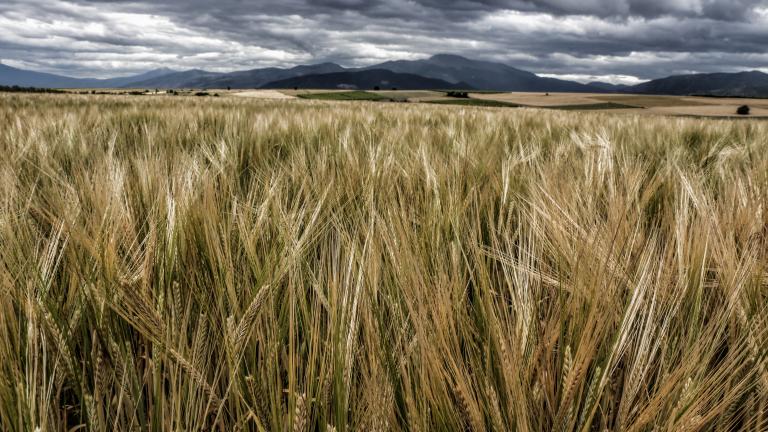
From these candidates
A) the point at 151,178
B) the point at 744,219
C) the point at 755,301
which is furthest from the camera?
the point at 151,178

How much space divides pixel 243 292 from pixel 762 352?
26.7 inches

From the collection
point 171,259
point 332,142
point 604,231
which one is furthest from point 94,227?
point 332,142

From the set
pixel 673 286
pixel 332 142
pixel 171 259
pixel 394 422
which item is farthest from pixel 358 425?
pixel 332 142

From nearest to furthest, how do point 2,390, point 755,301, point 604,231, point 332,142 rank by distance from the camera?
1. point 2,390
2. point 755,301
3. point 604,231
4. point 332,142

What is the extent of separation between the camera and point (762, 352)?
53 cm

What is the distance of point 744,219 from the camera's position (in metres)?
0.91

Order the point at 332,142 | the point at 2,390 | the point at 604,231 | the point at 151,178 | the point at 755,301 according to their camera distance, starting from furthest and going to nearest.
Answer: the point at 332,142
the point at 151,178
the point at 604,231
the point at 755,301
the point at 2,390

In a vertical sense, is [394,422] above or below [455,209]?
below

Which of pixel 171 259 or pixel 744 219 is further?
pixel 744 219

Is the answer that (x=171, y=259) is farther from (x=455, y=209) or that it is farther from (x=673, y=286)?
(x=673, y=286)

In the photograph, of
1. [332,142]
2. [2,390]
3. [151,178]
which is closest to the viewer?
[2,390]

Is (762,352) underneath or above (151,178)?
underneath

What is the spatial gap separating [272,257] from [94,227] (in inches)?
14.1

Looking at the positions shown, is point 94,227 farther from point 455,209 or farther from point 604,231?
point 604,231
